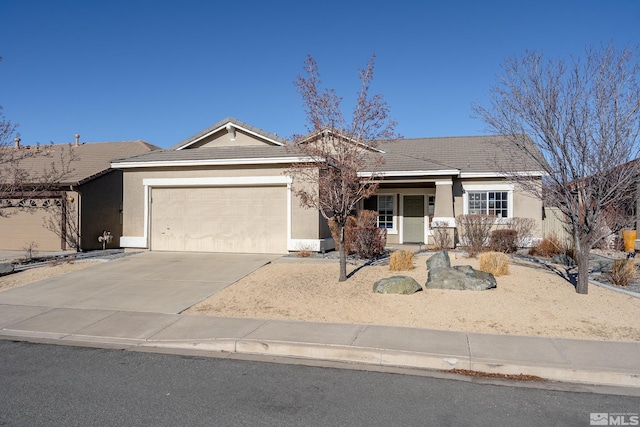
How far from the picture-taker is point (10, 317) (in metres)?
9.00

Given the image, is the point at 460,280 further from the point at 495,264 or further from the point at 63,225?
the point at 63,225

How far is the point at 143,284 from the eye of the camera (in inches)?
454

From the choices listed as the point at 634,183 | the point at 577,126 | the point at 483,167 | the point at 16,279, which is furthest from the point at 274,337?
the point at 483,167

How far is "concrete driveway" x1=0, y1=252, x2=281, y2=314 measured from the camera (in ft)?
32.6

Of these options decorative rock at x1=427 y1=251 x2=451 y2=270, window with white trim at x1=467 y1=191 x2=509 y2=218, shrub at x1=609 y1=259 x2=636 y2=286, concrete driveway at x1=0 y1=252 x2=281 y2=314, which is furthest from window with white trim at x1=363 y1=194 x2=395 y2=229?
shrub at x1=609 y1=259 x2=636 y2=286

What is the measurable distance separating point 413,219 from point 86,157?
15.3 m

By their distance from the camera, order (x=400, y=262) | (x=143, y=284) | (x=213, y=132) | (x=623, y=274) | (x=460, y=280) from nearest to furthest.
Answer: (x=460, y=280) → (x=623, y=274) → (x=143, y=284) → (x=400, y=262) → (x=213, y=132)

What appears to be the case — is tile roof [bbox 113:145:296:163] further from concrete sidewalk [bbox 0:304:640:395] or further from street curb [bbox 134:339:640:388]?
street curb [bbox 134:339:640:388]

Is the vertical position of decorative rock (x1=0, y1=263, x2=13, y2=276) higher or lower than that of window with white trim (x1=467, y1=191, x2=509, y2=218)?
lower

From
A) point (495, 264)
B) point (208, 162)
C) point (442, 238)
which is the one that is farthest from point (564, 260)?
point (208, 162)

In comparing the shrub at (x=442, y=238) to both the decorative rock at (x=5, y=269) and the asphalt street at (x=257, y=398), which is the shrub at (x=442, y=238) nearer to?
the asphalt street at (x=257, y=398)

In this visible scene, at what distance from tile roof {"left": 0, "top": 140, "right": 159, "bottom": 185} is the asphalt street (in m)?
14.5

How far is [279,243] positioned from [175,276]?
4006 millimetres

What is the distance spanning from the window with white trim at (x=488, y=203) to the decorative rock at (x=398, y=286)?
9.92m
